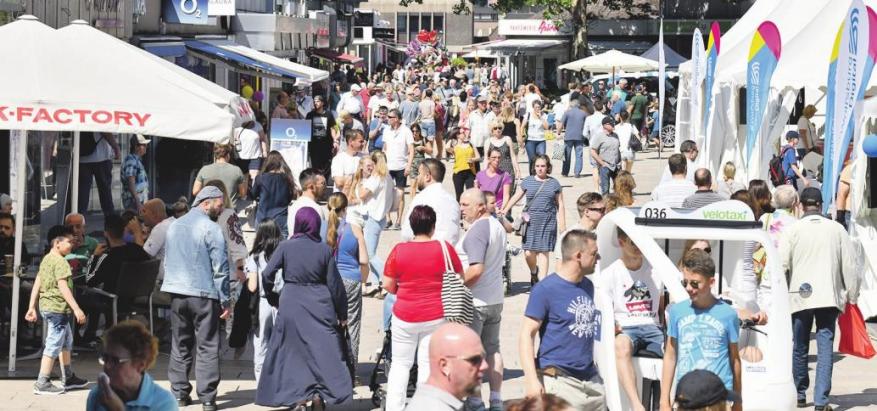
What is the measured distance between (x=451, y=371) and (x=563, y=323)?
2.74m

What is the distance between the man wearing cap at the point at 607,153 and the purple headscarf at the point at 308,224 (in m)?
13.5

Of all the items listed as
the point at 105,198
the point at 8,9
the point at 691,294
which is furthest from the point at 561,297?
the point at 105,198

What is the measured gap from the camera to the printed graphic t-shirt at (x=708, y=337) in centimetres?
792

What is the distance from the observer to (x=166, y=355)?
12.5m

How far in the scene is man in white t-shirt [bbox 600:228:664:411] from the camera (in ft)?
29.0

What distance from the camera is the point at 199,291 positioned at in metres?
10.5

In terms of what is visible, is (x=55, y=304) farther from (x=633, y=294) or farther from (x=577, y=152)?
(x=577, y=152)

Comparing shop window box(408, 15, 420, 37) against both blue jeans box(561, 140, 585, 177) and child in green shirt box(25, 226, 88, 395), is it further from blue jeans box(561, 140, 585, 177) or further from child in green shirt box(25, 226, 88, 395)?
child in green shirt box(25, 226, 88, 395)

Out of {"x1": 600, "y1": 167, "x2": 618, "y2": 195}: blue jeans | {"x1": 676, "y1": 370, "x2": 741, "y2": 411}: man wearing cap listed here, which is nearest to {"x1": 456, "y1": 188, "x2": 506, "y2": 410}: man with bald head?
{"x1": 676, "y1": 370, "x2": 741, "y2": 411}: man wearing cap

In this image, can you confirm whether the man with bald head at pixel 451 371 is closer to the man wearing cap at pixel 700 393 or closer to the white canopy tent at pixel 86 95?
the man wearing cap at pixel 700 393

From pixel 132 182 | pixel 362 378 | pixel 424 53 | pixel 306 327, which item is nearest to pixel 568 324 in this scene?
pixel 306 327

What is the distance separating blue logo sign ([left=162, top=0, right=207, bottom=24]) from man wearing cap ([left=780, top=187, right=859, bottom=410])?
15.3 meters

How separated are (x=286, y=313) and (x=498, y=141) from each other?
10174 mm

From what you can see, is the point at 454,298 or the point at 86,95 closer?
the point at 454,298
